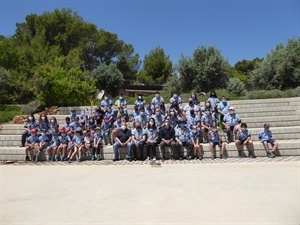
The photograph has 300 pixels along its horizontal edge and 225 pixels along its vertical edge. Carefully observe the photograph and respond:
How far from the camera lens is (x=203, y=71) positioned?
26.1 metres

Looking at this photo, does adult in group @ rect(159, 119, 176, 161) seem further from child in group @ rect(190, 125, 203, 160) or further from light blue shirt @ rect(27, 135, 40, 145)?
light blue shirt @ rect(27, 135, 40, 145)

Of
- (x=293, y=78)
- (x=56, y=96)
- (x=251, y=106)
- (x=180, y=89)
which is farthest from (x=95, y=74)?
(x=251, y=106)

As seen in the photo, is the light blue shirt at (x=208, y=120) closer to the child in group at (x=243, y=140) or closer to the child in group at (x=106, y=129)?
the child in group at (x=243, y=140)

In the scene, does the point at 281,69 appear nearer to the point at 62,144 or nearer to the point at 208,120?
the point at 208,120

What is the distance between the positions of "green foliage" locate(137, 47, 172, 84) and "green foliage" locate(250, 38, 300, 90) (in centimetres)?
2109

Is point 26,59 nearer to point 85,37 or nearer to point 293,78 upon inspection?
point 85,37

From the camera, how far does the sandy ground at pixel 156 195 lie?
4.65 metres

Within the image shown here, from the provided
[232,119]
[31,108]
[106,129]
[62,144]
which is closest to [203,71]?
[31,108]

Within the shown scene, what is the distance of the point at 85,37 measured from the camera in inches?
1673

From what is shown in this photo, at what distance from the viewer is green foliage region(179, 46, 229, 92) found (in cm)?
2619

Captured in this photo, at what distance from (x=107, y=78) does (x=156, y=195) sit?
31.5 m

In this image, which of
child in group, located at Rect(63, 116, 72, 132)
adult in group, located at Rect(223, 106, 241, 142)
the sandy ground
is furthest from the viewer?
child in group, located at Rect(63, 116, 72, 132)

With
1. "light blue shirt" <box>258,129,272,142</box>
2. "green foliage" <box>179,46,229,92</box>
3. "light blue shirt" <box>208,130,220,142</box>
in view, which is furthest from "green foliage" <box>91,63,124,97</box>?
"light blue shirt" <box>258,129,272,142</box>

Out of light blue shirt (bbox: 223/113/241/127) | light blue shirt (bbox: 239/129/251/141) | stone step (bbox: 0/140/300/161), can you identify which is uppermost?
light blue shirt (bbox: 223/113/241/127)
